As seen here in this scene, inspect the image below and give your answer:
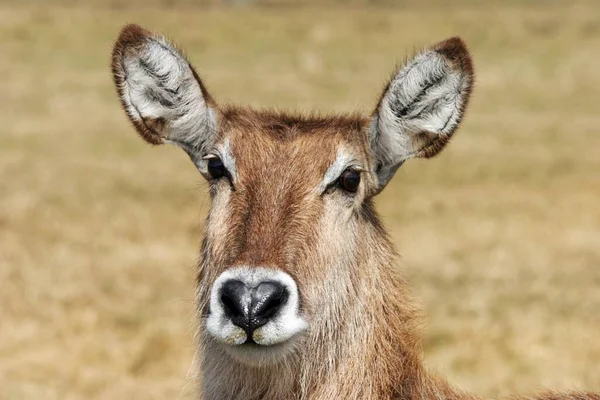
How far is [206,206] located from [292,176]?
254 cm

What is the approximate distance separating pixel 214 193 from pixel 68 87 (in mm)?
23676

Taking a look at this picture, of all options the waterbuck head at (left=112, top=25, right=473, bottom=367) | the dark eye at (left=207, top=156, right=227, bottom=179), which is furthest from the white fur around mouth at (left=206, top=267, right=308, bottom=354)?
the dark eye at (left=207, top=156, right=227, bottom=179)

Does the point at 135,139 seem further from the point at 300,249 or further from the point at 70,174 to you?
the point at 300,249

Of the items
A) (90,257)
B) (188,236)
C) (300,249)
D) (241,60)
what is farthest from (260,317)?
(241,60)

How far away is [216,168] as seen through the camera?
624cm

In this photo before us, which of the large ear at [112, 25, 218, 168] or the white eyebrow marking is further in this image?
the large ear at [112, 25, 218, 168]

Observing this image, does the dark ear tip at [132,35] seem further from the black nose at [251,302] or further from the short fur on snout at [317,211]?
the black nose at [251,302]

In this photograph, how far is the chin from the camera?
5535mm

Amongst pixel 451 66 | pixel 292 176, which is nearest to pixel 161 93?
pixel 292 176

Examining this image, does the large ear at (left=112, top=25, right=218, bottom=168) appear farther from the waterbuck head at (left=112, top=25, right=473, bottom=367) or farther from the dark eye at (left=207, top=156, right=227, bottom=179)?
the dark eye at (left=207, top=156, right=227, bottom=179)

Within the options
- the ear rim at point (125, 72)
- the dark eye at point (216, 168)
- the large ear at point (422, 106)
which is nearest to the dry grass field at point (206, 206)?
the dark eye at point (216, 168)

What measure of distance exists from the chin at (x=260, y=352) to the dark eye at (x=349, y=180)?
96 cm

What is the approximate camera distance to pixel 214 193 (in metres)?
6.32

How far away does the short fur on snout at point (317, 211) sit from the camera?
5902 millimetres
